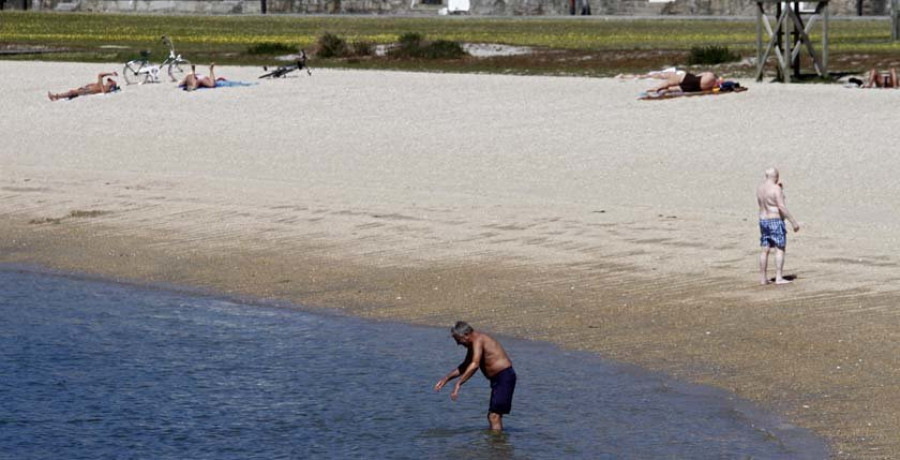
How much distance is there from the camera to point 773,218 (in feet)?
54.8

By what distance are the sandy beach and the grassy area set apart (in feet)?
24.9

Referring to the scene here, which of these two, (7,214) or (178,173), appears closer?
(7,214)

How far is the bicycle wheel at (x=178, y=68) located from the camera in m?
41.6

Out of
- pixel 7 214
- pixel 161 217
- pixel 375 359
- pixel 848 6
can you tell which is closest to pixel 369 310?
pixel 375 359

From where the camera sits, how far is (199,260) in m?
21.1

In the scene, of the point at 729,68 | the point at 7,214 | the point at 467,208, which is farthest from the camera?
the point at 729,68

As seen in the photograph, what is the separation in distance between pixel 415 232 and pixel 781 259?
614 centimetres

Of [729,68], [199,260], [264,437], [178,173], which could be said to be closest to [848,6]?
[729,68]

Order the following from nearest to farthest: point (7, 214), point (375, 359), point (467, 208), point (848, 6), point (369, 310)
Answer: point (375, 359), point (369, 310), point (467, 208), point (7, 214), point (848, 6)

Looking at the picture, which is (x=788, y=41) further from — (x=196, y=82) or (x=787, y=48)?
(x=196, y=82)

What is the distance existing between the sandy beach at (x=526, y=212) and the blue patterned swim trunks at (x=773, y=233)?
1.83ft

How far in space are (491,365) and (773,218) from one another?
499cm

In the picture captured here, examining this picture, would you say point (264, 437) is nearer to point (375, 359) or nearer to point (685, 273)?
point (375, 359)

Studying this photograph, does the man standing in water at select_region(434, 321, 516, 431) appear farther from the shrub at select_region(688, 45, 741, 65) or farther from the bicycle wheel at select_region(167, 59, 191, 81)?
the shrub at select_region(688, 45, 741, 65)
